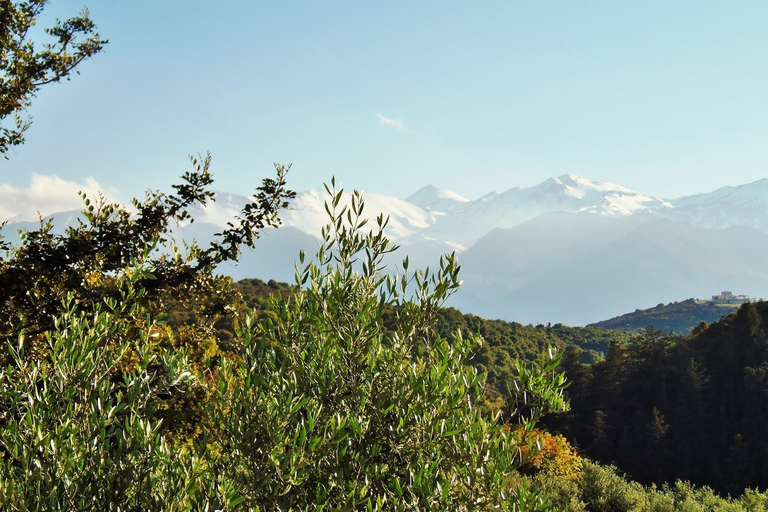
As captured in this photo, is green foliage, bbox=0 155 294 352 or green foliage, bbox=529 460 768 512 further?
green foliage, bbox=529 460 768 512

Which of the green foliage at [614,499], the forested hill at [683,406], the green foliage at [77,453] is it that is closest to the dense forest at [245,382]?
the green foliage at [77,453]

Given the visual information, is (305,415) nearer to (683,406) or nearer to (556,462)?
(556,462)

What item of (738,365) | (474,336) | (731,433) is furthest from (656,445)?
(474,336)

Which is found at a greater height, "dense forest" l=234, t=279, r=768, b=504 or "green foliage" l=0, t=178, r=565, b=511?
"green foliage" l=0, t=178, r=565, b=511

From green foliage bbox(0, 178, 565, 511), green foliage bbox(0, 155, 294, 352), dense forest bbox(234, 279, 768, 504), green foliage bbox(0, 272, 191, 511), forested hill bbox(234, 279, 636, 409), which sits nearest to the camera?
green foliage bbox(0, 272, 191, 511)

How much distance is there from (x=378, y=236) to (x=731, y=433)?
6796cm

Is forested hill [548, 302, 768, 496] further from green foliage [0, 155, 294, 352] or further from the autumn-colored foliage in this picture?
green foliage [0, 155, 294, 352]

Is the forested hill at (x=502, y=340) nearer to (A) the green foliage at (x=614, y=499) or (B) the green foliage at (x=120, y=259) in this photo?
(A) the green foliage at (x=614, y=499)

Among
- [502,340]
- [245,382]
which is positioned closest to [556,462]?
A: [245,382]

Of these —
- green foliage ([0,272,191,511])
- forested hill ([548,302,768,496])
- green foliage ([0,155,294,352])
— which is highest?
green foliage ([0,155,294,352])

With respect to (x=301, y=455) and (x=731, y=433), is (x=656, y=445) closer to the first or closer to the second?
(x=731, y=433)

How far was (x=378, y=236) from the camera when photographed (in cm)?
627

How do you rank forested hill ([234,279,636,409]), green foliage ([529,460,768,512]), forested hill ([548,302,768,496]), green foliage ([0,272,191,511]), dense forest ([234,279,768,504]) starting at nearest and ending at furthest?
1. green foliage ([0,272,191,511])
2. green foliage ([529,460,768,512])
3. dense forest ([234,279,768,504])
4. forested hill ([548,302,768,496])
5. forested hill ([234,279,636,409])

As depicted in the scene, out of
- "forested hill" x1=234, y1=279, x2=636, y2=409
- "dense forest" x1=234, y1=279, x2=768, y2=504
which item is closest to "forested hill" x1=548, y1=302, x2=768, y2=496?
"dense forest" x1=234, y1=279, x2=768, y2=504
